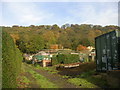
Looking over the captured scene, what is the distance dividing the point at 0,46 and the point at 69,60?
27.0 meters

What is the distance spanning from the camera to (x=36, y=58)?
128 feet

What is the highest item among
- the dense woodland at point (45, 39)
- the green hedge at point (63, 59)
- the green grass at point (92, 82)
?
the dense woodland at point (45, 39)

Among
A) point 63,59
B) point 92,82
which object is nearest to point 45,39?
point 63,59

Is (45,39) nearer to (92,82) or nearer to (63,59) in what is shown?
(63,59)

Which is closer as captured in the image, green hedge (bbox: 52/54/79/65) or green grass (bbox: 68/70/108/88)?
green grass (bbox: 68/70/108/88)

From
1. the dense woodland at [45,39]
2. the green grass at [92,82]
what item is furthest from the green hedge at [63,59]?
the dense woodland at [45,39]

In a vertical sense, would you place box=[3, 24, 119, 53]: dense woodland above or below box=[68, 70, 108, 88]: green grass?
above

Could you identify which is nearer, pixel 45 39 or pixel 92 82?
pixel 92 82

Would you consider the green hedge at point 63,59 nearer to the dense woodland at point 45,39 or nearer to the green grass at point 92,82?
the green grass at point 92,82

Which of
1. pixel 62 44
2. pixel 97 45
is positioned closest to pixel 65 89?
pixel 97 45

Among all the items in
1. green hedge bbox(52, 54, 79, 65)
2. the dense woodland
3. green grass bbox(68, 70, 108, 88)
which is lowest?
green grass bbox(68, 70, 108, 88)

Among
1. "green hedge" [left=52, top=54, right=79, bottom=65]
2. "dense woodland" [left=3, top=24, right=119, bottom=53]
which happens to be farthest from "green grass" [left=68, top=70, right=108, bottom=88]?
"dense woodland" [left=3, top=24, right=119, bottom=53]

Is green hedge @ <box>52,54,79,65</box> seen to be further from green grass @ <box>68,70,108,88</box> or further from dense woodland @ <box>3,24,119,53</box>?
dense woodland @ <box>3,24,119,53</box>

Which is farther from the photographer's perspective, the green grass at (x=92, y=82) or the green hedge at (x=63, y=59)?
the green hedge at (x=63, y=59)
